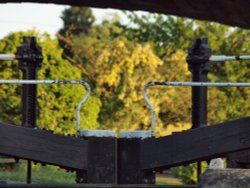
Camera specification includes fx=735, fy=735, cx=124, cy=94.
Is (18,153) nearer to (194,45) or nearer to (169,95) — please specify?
(194,45)

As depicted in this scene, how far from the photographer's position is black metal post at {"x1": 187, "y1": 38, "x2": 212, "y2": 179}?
5.61 metres

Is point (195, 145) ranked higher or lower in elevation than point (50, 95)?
lower

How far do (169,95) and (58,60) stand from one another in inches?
189

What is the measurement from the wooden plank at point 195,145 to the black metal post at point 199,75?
41cm

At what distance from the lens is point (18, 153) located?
16.1ft

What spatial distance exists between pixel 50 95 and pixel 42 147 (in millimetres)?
10047

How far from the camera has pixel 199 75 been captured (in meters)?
5.67

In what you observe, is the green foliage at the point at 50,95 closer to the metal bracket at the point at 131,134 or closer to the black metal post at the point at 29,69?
the black metal post at the point at 29,69

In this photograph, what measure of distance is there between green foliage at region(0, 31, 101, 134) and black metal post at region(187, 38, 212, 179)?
30.3 feet

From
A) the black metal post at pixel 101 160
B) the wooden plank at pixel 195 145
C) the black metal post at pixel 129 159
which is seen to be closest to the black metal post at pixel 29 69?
the black metal post at pixel 101 160

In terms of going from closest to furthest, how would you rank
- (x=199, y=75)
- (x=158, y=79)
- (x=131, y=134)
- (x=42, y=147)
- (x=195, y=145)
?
1. (x=42, y=147)
2. (x=195, y=145)
3. (x=131, y=134)
4. (x=199, y=75)
5. (x=158, y=79)

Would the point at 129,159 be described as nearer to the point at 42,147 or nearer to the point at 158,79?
the point at 42,147

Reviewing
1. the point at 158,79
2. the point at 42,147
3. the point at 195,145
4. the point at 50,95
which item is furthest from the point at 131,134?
the point at 158,79

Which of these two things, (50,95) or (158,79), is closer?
(50,95)
